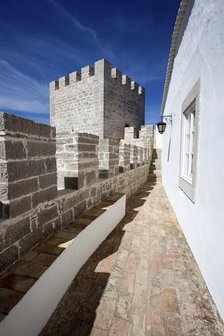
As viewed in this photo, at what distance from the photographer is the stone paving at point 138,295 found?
154cm

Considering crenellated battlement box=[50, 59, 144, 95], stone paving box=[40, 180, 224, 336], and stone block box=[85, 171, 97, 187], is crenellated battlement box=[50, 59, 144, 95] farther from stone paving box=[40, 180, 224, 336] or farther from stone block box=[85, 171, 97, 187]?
A: stone paving box=[40, 180, 224, 336]

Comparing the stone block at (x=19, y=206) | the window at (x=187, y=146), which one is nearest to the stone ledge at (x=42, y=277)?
the stone block at (x=19, y=206)

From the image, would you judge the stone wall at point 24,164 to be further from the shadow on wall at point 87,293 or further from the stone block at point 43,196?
the shadow on wall at point 87,293

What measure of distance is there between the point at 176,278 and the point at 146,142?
844 centimetres

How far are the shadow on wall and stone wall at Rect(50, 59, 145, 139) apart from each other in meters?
10.2

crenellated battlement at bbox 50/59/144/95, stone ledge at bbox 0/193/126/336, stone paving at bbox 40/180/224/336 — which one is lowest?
stone paving at bbox 40/180/224/336

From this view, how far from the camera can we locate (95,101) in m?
12.3

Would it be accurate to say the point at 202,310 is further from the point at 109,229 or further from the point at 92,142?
the point at 92,142

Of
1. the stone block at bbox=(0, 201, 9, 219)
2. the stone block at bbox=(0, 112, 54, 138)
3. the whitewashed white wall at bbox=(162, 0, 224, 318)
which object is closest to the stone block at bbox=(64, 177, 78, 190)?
the stone block at bbox=(0, 112, 54, 138)

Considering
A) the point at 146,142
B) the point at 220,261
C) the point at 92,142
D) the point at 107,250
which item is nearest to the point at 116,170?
the point at 92,142

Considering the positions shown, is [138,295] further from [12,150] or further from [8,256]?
[12,150]

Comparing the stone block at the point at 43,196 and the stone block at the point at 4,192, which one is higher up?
the stone block at the point at 4,192

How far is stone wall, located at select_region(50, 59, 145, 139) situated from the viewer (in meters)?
12.1

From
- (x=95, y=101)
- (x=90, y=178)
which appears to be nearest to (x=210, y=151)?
(x=90, y=178)
